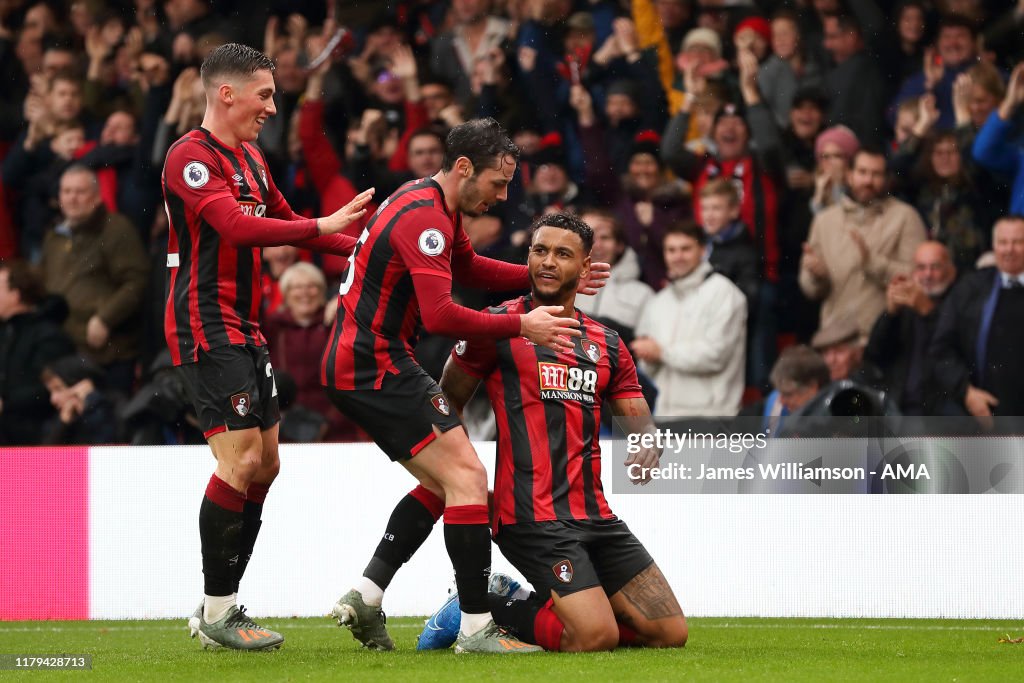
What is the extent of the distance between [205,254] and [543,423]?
4.88ft

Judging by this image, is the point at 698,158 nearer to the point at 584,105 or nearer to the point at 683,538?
the point at 584,105

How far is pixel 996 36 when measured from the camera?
925 centimetres

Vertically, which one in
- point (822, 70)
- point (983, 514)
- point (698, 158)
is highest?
point (822, 70)

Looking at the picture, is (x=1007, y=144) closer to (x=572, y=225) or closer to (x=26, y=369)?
(x=572, y=225)

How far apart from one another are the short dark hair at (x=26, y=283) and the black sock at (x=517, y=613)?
5752mm

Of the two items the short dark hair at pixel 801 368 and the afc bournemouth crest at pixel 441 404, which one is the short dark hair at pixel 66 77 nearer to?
the short dark hair at pixel 801 368

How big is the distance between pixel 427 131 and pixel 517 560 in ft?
16.0

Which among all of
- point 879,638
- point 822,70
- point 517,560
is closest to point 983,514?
point 879,638

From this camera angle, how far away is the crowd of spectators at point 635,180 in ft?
28.7

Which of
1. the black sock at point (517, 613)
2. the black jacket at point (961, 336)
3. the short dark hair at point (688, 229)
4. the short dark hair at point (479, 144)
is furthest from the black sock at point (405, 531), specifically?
the black jacket at point (961, 336)

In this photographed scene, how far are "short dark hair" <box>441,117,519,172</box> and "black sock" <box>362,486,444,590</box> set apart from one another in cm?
131

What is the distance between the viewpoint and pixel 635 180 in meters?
9.56

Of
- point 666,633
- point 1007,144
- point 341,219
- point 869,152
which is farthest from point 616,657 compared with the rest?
point 1007,144

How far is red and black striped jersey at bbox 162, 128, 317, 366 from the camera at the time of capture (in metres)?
5.42
